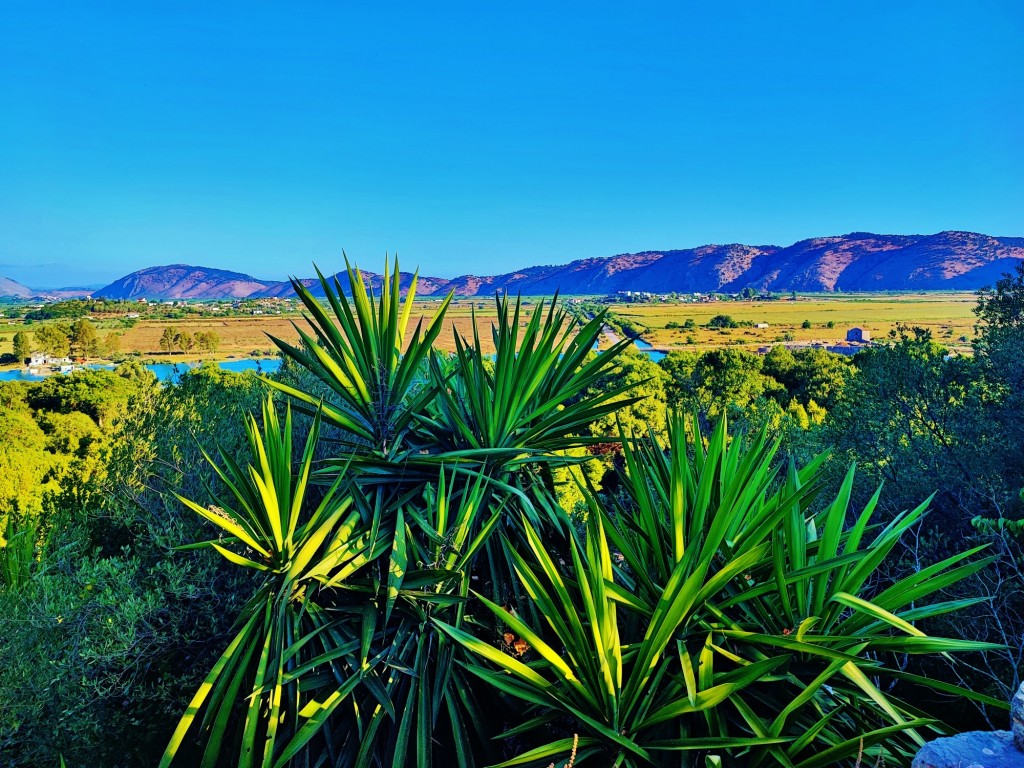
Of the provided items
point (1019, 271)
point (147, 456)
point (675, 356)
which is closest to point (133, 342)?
point (675, 356)

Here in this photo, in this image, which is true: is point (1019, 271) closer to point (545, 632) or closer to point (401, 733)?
point (545, 632)

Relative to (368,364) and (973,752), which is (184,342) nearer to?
(368,364)

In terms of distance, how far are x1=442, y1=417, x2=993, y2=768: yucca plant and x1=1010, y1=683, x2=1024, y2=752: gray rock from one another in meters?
0.33

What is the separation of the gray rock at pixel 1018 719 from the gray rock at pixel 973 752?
0.01 metres

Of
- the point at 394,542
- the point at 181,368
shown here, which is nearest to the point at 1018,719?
the point at 394,542

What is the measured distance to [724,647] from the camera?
2887 mm

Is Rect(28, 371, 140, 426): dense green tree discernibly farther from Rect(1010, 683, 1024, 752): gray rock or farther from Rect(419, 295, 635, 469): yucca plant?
Rect(1010, 683, 1024, 752): gray rock

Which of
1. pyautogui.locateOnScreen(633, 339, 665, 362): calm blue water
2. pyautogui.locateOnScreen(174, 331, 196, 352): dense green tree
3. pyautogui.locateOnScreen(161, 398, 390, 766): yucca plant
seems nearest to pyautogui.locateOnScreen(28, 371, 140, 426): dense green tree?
pyautogui.locateOnScreen(161, 398, 390, 766): yucca plant

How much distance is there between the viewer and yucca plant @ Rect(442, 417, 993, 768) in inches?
92.7

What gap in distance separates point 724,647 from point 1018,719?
47.8 inches

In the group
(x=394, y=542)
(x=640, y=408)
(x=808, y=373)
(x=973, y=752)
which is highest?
(x=394, y=542)

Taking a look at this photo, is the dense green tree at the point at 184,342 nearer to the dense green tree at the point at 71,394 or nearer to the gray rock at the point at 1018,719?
the dense green tree at the point at 71,394

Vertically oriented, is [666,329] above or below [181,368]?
below

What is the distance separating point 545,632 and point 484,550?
735 mm
